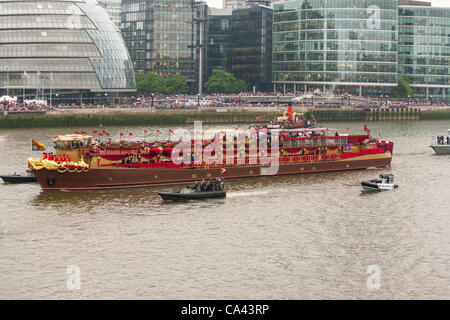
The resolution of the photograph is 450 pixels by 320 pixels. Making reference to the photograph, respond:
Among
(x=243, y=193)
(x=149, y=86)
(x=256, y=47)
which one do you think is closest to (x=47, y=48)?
(x=149, y=86)

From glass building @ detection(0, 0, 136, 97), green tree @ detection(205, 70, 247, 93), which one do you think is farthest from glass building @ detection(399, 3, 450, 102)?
glass building @ detection(0, 0, 136, 97)

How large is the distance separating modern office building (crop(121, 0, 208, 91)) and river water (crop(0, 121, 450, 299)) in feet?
415

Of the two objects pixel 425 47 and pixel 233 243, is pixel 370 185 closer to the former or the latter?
pixel 233 243

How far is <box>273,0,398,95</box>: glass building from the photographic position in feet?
566

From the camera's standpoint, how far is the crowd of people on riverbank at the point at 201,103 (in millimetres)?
122250

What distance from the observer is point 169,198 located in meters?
55.2

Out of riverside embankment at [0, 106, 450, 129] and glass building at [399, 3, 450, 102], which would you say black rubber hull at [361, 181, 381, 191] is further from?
glass building at [399, 3, 450, 102]

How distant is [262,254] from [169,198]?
14.8 m

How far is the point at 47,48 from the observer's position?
135 meters

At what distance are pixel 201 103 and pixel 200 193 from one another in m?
89.0

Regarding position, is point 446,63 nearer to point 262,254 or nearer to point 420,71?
point 420,71

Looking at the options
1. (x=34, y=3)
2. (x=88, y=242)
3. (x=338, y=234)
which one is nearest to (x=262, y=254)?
(x=338, y=234)
